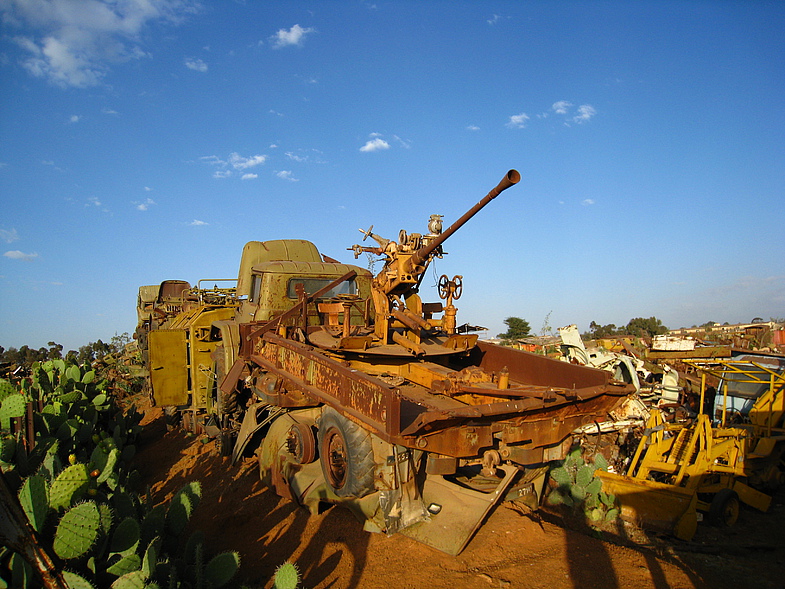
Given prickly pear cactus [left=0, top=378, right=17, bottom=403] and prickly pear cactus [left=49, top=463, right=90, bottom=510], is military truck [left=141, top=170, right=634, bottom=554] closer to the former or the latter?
prickly pear cactus [left=49, top=463, right=90, bottom=510]

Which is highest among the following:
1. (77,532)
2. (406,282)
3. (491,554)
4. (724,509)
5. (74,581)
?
(406,282)

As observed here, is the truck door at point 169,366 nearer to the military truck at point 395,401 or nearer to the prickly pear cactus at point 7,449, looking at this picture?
the military truck at point 395,401

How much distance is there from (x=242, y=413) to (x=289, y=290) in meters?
2.25

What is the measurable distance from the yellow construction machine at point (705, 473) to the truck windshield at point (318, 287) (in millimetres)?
4839

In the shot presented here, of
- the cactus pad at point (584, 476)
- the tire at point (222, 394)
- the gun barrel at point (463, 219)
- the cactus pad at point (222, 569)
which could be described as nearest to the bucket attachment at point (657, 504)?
the cactus pad at point (584, 476)

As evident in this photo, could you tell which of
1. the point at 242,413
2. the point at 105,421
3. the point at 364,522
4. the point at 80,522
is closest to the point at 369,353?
the point at 364,522

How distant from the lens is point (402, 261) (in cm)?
643

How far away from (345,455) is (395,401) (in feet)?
4.75

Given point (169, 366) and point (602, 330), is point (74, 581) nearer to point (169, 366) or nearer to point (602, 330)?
point (169, 366)

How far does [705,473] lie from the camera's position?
6.33 m

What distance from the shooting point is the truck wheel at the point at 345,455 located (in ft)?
16.0

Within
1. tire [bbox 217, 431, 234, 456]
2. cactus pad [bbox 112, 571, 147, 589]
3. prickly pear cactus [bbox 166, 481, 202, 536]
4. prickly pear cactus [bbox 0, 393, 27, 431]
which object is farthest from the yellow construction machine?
prickly pear cactus [bbox 0, 393, 27, 431]

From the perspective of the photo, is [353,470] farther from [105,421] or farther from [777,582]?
[105,421]

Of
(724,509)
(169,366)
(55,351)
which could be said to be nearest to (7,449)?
(169,366)
